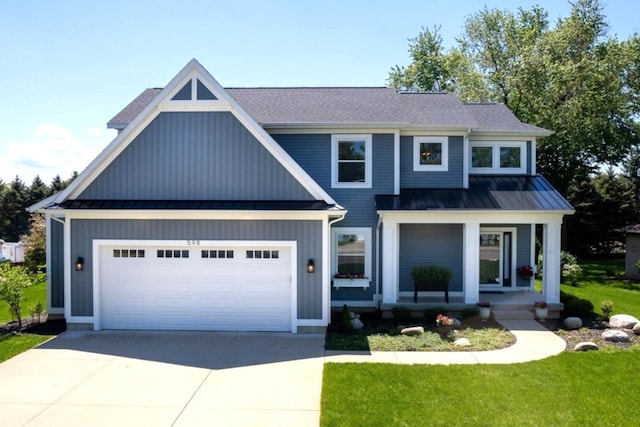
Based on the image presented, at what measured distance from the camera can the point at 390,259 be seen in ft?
41.5

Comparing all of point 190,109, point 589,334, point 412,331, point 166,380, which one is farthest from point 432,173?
point 166,380

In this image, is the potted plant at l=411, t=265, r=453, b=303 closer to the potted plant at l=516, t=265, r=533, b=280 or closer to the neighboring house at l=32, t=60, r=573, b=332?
the neighboring house at l=32, t=60, r=573, b=332

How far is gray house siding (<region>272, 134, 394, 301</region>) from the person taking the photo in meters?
13.2

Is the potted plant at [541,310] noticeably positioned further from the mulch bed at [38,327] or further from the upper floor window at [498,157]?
the mulch bed at [38,327]

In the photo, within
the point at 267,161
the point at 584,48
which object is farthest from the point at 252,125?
the point at 584,48

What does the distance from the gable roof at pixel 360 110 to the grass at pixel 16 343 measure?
6271 mm

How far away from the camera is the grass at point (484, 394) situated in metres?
6.35

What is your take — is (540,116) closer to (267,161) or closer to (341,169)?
(341,169)

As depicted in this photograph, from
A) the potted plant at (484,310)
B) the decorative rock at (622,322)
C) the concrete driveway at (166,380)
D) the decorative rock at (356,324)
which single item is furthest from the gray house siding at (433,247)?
the concrete driveway at (166,380)

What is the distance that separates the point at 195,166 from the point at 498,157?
9.81 meters

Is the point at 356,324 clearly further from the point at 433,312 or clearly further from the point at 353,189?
the point at 353,189

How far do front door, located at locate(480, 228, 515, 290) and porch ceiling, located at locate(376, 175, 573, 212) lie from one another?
1.84 meters

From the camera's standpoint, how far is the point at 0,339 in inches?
408

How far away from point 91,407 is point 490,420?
234 inches
